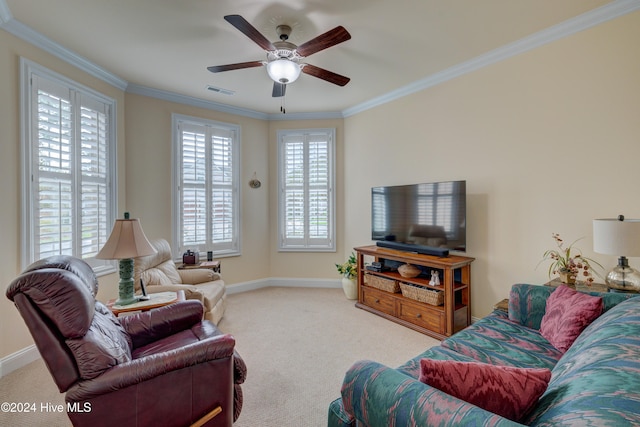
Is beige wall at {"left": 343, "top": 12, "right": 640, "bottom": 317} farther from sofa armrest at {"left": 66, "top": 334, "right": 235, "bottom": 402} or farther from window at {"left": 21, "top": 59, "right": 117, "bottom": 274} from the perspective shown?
window at {"left": 21, "top": 59, "right": 117, "bottom": 274}

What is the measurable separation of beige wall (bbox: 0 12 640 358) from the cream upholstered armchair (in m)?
0.65

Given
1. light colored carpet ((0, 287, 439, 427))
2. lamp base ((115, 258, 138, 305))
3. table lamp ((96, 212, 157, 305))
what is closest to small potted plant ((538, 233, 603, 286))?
light colored carpet ((0, 287, 439, 427))

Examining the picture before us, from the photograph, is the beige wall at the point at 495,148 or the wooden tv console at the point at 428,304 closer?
the beige wall at the point at 495,148

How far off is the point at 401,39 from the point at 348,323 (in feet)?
10.2

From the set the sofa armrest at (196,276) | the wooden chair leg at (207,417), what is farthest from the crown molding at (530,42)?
the wooden chair leg at (207,417)

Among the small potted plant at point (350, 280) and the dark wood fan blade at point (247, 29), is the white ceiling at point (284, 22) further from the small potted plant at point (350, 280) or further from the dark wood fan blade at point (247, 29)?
the small potted plant at point (350, 280)

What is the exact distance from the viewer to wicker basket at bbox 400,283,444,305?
121 inches

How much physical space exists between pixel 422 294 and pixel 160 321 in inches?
101

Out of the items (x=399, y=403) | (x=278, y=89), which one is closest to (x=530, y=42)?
(x=278, y=89)

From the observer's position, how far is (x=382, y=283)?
367 centimetres

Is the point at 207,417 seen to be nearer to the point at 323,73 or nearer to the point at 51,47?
the point at 323,73

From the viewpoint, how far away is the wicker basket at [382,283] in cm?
355

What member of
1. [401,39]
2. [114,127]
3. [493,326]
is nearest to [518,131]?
[401,39]

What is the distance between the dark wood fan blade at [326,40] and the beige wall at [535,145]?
193 centimetres
